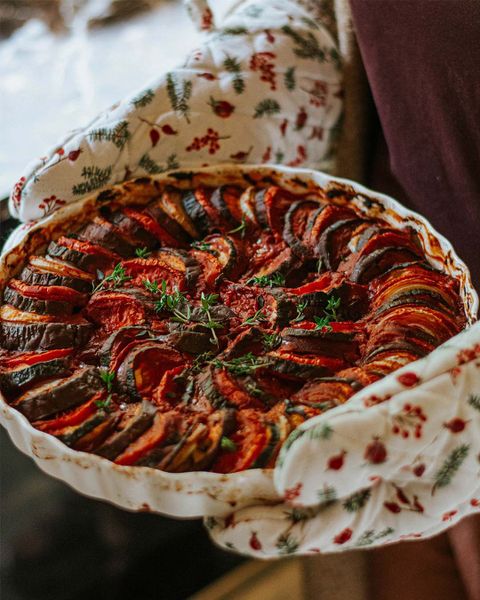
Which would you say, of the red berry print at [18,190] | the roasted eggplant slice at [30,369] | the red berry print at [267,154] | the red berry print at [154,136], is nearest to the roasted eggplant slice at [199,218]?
the red berry print at [154,136]

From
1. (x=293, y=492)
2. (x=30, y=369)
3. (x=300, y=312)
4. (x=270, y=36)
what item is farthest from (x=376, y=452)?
(x=270, y=36)

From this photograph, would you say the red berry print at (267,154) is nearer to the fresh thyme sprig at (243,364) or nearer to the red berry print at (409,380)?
the fresh thyme sprig at (243,364)

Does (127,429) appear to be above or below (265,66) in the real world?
below

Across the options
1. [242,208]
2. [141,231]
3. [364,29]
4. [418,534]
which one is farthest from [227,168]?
[418,534]

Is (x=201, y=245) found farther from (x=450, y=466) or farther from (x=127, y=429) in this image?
(x=450, y=466)

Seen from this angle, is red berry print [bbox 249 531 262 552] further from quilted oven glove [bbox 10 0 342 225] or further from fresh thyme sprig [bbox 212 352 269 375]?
quilted oven glove [bbox 10 0 342 225]
